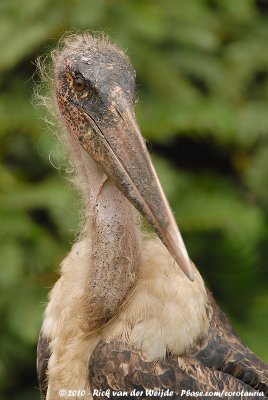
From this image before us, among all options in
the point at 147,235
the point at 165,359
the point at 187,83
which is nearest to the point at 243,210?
the point at 187,83

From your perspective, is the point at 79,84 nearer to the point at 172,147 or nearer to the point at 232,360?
the point at 232,360

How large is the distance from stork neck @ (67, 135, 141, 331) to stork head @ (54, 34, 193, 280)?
13 centimetres

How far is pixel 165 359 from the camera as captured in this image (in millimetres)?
3527

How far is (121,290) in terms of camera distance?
144 inches

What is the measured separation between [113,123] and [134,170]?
214 millimetres

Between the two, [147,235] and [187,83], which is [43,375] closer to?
[147,235]

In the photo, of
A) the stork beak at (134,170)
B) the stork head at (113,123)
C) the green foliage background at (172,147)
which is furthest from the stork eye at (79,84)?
the green foliage background at (172,147)

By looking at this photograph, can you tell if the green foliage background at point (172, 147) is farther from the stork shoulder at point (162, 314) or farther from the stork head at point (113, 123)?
the stork shoulder at point (162, 314)

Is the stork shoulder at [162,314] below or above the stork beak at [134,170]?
below

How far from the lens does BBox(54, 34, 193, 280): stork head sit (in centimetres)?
329

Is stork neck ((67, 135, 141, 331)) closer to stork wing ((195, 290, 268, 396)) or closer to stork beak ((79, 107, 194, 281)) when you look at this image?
stork beak ((79, 107, 194, 281))

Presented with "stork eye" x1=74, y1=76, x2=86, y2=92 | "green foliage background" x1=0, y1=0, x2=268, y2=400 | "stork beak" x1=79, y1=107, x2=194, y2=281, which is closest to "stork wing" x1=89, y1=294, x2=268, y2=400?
"stork beak" x1=79, y1=107, x2=194, y2=281

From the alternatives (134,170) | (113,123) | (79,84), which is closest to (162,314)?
(134,170)

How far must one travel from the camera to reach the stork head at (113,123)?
3.29 meters
